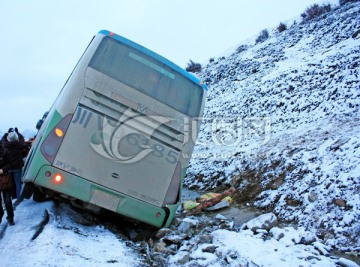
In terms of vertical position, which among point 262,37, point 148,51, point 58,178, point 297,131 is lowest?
point 58,178

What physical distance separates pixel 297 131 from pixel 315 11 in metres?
17.6

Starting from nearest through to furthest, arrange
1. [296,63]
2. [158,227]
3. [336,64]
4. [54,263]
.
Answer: [54,263] → [158,227] → [336,64] → [296,63]

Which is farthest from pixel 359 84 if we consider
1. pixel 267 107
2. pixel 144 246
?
pixel 144 246

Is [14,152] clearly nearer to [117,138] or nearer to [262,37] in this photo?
[117,138]

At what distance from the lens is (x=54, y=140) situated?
16.2 feet

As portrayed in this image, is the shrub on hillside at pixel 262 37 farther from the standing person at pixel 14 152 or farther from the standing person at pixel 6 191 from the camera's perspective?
the standing person at pixel 6 191

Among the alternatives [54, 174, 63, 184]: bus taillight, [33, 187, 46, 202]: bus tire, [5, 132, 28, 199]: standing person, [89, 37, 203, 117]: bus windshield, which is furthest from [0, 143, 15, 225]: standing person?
[89, 37, 203, 117]: bus windshield

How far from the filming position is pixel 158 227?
214 inches

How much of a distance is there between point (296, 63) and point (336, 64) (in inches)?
150

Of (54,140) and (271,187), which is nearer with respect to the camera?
(54,140)

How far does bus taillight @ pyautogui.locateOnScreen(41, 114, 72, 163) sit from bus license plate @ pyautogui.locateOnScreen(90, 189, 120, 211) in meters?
0.89

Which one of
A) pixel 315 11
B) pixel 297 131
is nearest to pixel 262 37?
pixel 315 11

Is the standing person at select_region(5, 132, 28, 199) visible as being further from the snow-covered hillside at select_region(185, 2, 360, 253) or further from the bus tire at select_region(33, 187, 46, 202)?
the snow-covered hillside at select_region(185, 2, 360, 253)

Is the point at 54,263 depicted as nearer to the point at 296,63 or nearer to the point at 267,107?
the point at 267,107
